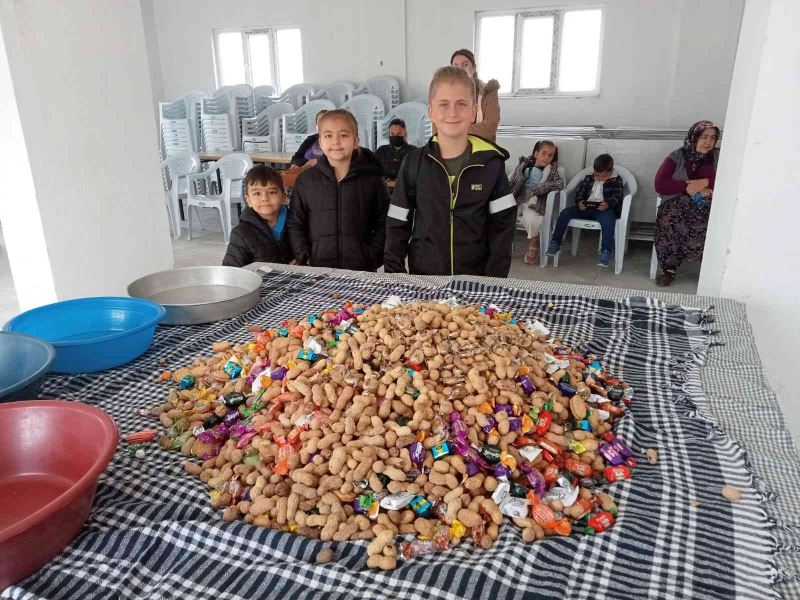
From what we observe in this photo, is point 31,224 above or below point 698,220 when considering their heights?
above

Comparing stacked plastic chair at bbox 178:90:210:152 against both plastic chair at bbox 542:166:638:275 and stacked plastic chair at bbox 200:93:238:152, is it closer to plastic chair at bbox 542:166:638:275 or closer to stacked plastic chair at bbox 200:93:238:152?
stacked plastic chair at bbox 200:93:238:152

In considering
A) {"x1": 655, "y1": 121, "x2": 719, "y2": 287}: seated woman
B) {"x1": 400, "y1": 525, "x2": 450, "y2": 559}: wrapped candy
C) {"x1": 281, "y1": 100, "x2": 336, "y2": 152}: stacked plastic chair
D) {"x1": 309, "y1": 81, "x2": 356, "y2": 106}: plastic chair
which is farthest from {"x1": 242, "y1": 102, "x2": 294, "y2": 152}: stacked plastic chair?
{"x1": 400, "y1": 525, "x2": 450, "y2": 559}: wrapped candy

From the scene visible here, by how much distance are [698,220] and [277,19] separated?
645 centimetres

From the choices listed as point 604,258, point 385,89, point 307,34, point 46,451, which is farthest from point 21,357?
point 307,34

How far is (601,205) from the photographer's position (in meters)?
4.79

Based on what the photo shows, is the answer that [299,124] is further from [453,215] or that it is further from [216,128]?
[453,215]

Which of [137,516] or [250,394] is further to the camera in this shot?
[250,394]

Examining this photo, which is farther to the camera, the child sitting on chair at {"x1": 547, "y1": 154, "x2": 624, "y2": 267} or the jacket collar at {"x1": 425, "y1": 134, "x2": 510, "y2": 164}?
A: the child sitting on chair at {"x1": 547, "y1": 154, "x2": 624, "y2": 267}

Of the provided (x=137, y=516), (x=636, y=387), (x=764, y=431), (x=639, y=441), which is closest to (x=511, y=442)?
(x=639, y=441)

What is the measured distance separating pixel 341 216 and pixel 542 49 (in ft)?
17.8

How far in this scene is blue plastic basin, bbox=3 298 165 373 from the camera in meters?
1.54

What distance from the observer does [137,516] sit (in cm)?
104

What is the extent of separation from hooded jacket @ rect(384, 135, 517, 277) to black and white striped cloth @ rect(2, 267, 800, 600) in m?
0.88

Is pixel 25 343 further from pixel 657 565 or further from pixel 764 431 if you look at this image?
pixel 764 431
